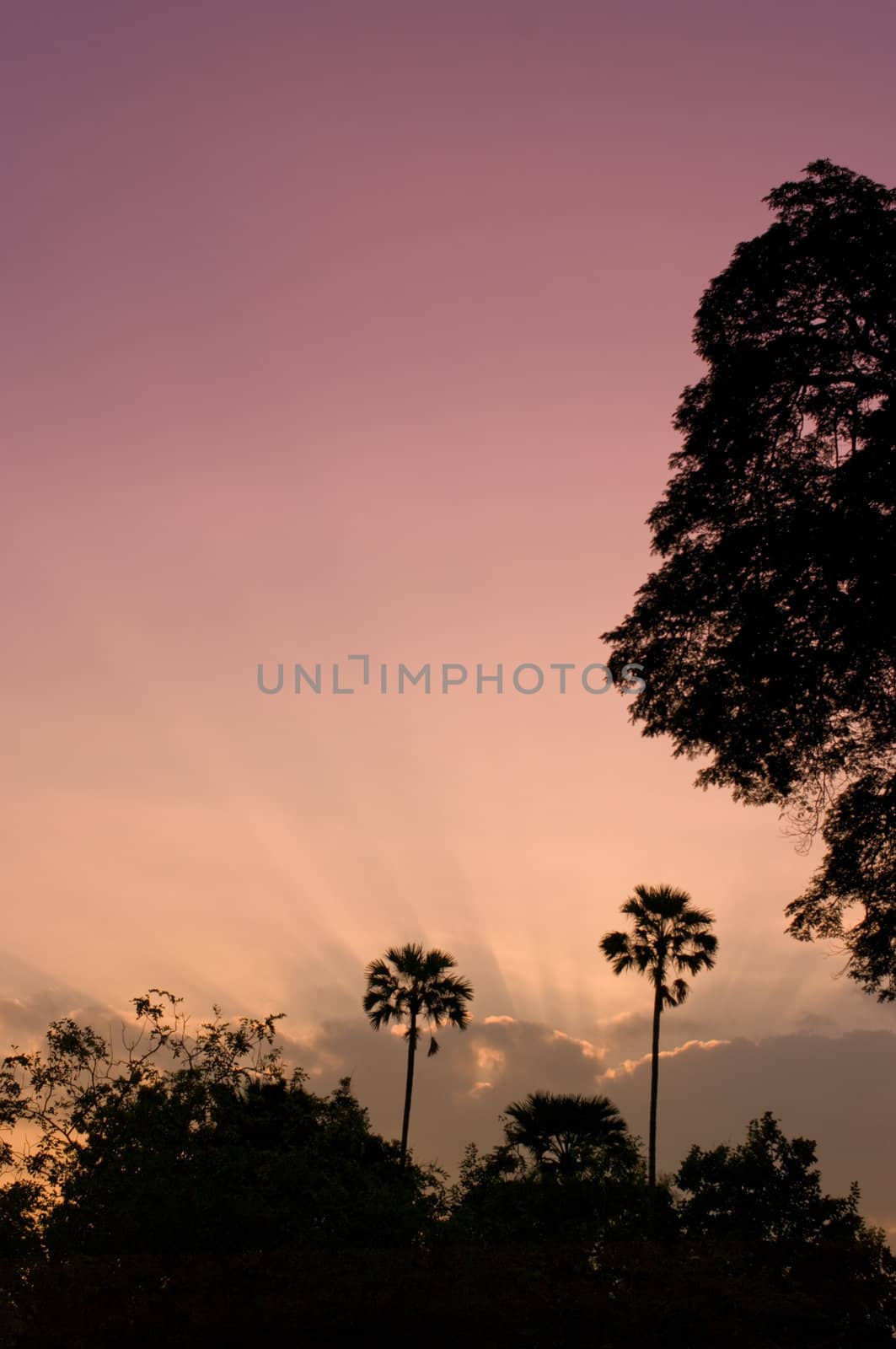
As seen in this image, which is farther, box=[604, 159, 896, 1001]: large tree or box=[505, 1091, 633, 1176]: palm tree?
box=[505, 1091, 633, 1176]: palm tree

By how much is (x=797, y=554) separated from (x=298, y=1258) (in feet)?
41.0

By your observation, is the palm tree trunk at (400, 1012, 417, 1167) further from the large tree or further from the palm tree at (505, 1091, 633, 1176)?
the large tree

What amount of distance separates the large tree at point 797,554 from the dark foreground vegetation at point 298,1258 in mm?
4962

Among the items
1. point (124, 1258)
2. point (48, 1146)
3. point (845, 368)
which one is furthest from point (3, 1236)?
point (845, 368)

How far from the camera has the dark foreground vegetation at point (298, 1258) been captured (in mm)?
13055

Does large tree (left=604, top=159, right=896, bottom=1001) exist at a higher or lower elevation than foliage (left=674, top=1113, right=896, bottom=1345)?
higher

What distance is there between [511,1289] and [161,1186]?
23.8ft

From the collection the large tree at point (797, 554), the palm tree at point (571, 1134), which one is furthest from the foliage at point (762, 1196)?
the large tree at point (797, 554)

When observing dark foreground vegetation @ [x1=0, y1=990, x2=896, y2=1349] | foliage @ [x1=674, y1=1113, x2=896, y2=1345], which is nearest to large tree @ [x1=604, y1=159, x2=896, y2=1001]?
dark foreground vegetation @ [x1=0, y1=990, x2=896, y2=1349]

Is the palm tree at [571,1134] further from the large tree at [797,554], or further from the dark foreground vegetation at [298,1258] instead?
the large tree at [797,554]

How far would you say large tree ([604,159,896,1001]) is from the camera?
1413 cm

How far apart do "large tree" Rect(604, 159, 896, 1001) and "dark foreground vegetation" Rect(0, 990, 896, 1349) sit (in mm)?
4962

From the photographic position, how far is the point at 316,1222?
19484mm

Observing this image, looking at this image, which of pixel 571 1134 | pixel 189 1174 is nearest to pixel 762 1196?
pixel 571 1134
